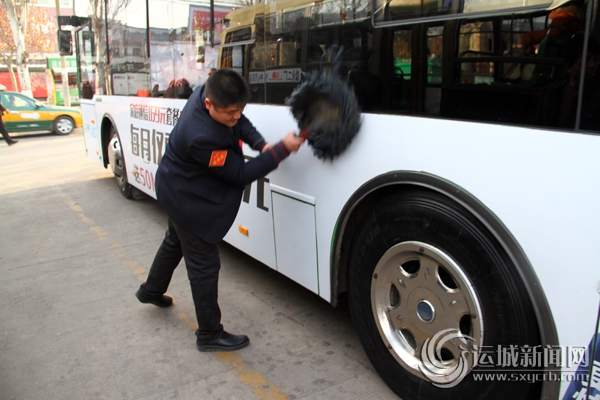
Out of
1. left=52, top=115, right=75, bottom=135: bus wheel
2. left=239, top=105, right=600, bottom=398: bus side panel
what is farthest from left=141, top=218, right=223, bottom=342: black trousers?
left=52, top=115, right=75, bottom=135: bus wheel

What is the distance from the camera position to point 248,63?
326 cm

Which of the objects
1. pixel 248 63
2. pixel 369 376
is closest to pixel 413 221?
pixel 369 376

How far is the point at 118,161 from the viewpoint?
21.5 ft

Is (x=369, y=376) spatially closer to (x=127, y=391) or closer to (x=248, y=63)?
(x=127, y=391)

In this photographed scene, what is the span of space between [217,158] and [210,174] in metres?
0.21

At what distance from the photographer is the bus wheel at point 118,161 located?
6.37m

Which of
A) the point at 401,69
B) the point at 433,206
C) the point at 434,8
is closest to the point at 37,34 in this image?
the point at 401,69

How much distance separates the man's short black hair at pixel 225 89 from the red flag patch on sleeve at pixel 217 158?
0.26m

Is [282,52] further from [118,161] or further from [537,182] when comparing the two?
[118,161]

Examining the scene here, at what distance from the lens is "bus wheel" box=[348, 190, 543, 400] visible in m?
1.83

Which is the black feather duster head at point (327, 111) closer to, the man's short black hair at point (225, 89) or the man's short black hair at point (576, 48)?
the man's short black hair at point (225, 89)

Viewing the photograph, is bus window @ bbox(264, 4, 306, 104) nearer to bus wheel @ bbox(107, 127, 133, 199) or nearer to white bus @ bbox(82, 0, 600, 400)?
white bus @ bbox(82, 0, 600, 400)

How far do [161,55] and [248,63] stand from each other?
5.74 ft

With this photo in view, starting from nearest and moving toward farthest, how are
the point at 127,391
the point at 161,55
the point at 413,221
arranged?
the point at 413,221, the point at 127,391, the point at 161,55
